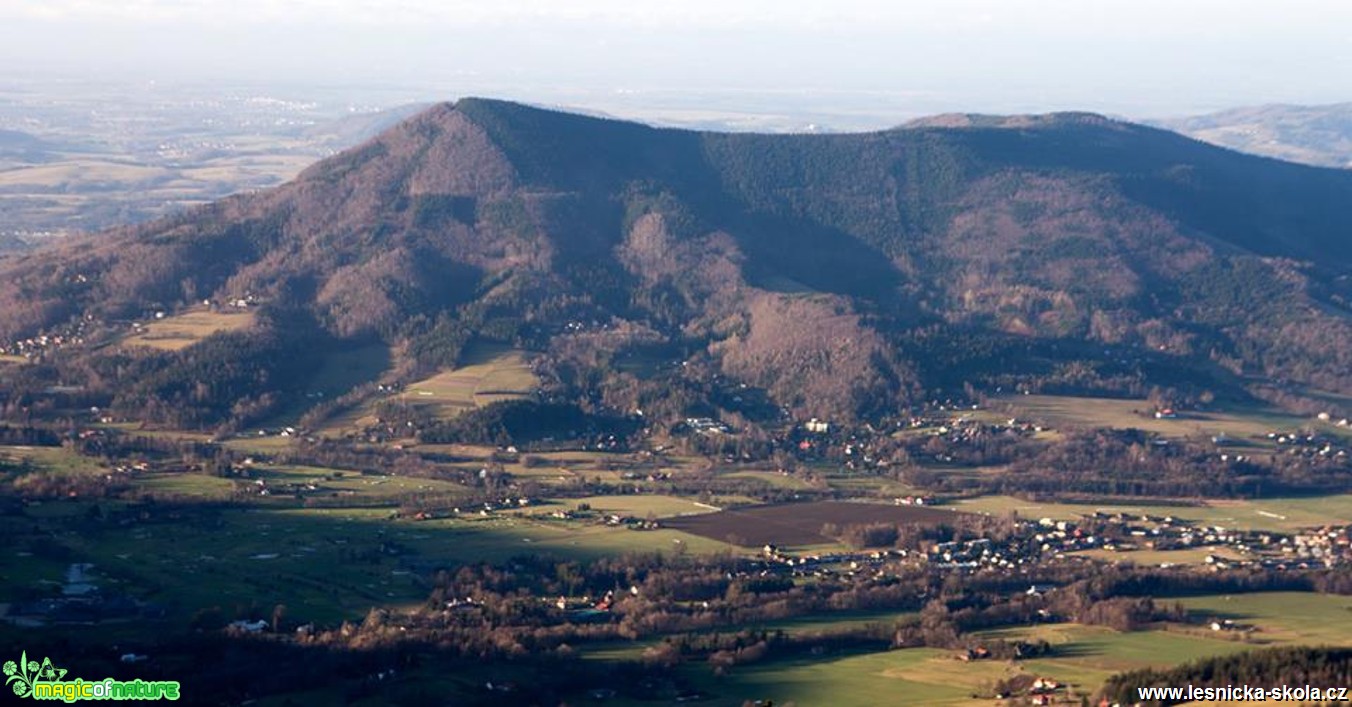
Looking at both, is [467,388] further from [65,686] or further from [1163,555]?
[65,686]

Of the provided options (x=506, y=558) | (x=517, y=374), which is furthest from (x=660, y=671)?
(x=517, y=374)

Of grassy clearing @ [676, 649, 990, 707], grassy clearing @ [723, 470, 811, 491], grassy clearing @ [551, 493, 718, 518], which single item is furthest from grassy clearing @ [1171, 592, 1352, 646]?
grassy clearing @ [723, 470, 811, 491]

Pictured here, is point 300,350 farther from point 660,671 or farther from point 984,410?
point 660,671

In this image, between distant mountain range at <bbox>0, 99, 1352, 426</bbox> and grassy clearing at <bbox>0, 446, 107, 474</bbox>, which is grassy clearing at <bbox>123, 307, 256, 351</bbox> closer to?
distant mountain range at <bbox>0, 99, 1352, 426</bbox>

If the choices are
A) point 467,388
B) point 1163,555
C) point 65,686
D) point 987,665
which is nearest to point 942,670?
point 987,665

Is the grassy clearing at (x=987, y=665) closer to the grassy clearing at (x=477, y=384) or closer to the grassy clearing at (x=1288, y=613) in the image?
the grassy clearing at (x=1288, y=613)

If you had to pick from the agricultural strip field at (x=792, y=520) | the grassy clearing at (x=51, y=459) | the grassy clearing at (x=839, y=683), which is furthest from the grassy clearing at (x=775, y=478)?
the grassy clearing at (x=51, y=459)
